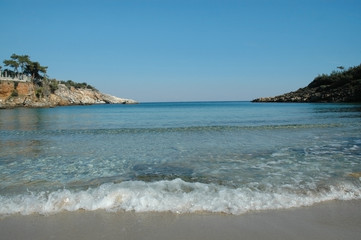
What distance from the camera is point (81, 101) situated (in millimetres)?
118562

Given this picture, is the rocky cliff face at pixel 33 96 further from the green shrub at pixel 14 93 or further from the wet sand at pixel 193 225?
the wet sand at pixel 193 225

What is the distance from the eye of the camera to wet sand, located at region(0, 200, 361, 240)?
3395mm

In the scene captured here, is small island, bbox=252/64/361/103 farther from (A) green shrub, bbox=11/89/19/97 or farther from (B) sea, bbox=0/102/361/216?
(A) green shrub, bbox=11/89/19/97

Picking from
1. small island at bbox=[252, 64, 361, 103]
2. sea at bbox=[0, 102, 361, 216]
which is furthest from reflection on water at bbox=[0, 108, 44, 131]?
small island at bbox=[252, 64, 361, 103]

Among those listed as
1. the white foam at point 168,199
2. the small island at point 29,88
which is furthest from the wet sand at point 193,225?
the small island at point 29,88

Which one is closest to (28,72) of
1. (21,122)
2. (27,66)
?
(27,66)

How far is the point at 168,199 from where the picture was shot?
459cm

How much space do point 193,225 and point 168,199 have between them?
1.00m

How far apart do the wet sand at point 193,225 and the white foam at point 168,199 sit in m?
0.20

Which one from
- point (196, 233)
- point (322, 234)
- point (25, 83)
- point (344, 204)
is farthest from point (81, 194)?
point (25, 83)

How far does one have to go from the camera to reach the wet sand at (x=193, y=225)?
11.1 feet

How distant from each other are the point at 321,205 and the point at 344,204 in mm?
410

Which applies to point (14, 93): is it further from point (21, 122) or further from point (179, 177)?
point (179, 177)

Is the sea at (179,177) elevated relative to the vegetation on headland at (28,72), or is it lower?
lower
